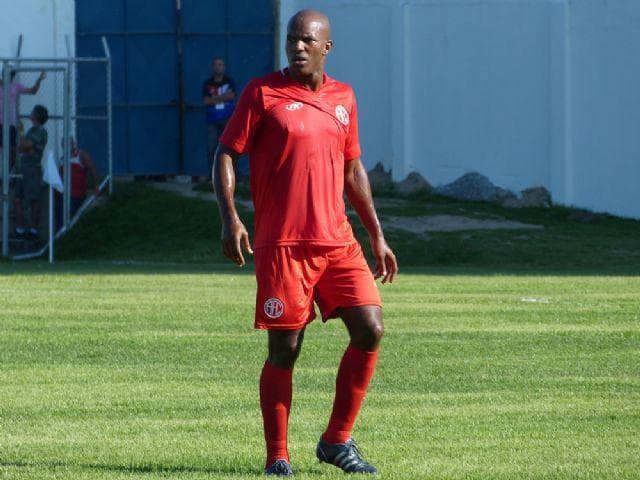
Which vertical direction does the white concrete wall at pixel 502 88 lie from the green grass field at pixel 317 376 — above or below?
above

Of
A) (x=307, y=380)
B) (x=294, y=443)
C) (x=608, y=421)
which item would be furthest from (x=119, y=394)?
(x=608, y=421)

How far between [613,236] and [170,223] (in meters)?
6.70

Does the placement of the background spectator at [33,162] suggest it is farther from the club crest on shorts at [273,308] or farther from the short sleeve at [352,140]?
the club crest on shorts at [273,308]

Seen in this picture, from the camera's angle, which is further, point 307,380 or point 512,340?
point 512,340

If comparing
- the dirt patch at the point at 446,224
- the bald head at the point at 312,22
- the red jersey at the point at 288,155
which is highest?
the bald head at the point at 312,22

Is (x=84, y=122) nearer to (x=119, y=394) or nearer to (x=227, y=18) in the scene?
(x=227, y=18)

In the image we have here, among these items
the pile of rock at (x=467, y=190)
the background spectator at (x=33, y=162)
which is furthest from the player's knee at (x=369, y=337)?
the pile of rock at (x=467, y=190)

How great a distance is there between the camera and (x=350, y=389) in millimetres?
7457

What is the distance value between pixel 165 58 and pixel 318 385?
1928 centimetres

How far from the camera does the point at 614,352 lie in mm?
12070

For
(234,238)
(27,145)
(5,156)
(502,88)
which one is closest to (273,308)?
(234,238)

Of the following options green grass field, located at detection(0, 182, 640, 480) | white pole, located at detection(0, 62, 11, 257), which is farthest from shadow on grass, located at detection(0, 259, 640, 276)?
white pole, located at detection(0, 62, 11, 257)

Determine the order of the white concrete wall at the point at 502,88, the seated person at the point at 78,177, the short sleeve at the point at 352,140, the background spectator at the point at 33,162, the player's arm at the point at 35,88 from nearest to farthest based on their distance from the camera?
the short sleeve at the point at 352,140 < the background spectator at the point at 33,162 < the white concrete wall at the point at 502,88 < the player's arm at the point at 35,88 < the seated person at the point at 78,177

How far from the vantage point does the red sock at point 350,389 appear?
293 inches
